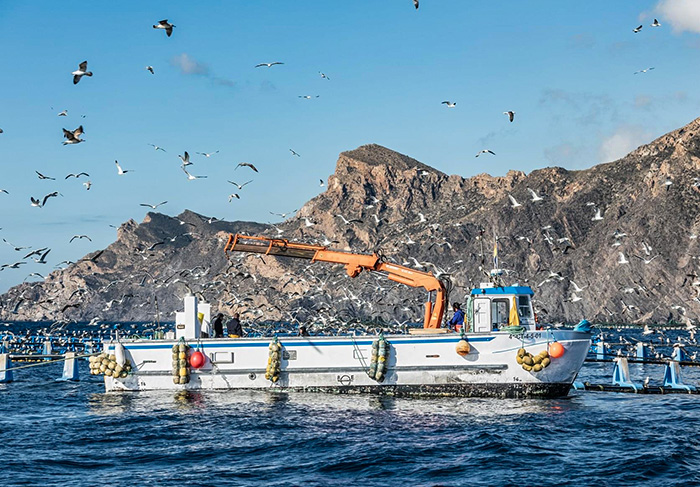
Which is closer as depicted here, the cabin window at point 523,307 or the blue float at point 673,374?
the cabin window at point 523,307

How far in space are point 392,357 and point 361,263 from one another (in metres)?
4.70

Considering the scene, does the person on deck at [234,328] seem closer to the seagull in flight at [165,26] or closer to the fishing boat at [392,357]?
the fishing boat at [392,357]

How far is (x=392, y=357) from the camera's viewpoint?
105 feet

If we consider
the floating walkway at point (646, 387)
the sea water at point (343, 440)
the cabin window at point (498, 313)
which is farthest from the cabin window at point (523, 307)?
the floating walkway at point (646, 387)

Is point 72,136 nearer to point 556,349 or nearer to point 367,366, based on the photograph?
point 367,366

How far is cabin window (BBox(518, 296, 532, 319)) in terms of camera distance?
107 ft

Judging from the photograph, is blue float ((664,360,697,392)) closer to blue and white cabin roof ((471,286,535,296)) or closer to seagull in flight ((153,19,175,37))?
blue and white cabin roof ((471,286,535,296))

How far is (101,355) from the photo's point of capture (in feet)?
114

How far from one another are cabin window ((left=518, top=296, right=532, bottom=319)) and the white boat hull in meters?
1.43

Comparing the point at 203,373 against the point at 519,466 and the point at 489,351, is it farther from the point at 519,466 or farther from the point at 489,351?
the point at 519,466

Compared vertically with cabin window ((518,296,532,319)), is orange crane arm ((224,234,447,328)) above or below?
above

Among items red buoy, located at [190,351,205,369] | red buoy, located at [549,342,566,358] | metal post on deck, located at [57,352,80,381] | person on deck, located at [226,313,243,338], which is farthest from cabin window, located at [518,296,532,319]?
metal post on deck, located at [57,352,80,381]

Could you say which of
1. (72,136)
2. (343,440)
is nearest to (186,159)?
(72,136)

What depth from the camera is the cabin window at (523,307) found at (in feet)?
107
